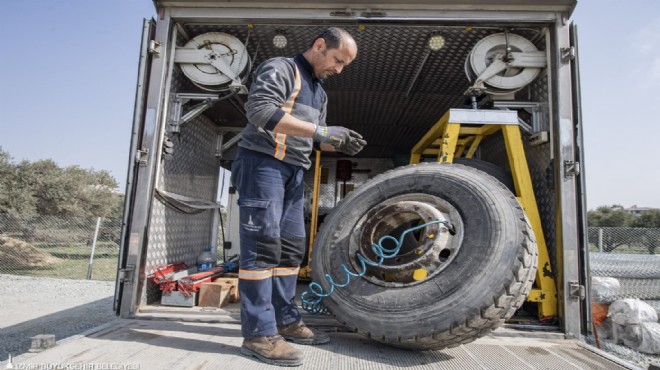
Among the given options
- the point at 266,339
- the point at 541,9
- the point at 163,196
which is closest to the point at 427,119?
the point at 541,9

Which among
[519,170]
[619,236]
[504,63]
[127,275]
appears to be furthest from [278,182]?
[619,236]

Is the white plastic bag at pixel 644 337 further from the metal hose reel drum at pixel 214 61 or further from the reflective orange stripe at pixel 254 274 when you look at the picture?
the metal hose reel drum at pixel 214 61

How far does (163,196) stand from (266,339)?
175 cm

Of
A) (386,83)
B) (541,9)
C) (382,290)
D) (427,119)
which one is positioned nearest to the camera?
(382,290)

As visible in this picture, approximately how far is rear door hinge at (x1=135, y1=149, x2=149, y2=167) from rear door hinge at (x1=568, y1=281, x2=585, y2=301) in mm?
2994

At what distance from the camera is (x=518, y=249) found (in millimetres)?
1877

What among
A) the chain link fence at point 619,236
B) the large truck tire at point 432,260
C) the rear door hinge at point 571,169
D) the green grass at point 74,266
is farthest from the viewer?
the green grass at point 74,266

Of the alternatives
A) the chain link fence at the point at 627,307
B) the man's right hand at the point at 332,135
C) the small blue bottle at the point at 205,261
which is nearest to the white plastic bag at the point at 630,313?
the chain link fence at the point at 627,307

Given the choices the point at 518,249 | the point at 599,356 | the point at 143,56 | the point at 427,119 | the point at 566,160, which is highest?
the point at 427,119

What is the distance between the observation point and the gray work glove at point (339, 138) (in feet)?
6.30

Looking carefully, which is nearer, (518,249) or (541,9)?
(518,249)

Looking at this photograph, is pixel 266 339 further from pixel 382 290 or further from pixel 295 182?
pixel 295 182

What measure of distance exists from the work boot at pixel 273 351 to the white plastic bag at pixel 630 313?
14.7 ft

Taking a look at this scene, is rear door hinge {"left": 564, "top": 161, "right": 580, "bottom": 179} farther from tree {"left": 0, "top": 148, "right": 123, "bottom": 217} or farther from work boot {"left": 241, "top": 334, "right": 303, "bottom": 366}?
tree {"left": 0, "top": 148, "right": 123, "bottom": 217}
